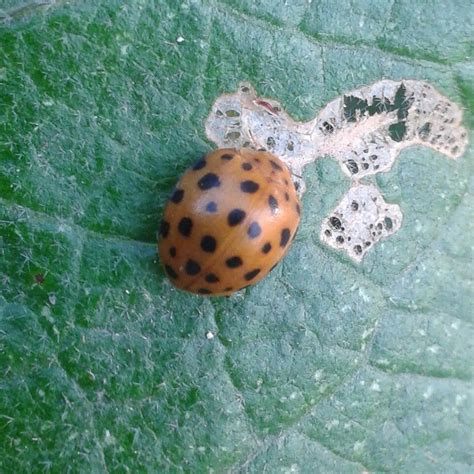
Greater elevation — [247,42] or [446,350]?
[247,42]

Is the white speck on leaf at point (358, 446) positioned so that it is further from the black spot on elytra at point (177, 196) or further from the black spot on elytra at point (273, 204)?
the black spot on elytra at point (177, 196)

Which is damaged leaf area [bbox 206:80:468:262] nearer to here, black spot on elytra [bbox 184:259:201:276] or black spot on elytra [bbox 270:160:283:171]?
black spot on elytra [bbox 270:160:283:171]

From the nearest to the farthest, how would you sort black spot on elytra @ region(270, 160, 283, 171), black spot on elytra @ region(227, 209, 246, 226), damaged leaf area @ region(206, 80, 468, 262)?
black spot on elytra @ region(227, 209, 246, 226) < black spot on elytra @ region(270, 160, 283, 171) < damaged leaf area @ region(206, 80, 468, 262)

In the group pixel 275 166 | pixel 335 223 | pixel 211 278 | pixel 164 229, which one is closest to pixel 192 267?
pixel 211 278

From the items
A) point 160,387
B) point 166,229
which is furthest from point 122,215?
point 160,387

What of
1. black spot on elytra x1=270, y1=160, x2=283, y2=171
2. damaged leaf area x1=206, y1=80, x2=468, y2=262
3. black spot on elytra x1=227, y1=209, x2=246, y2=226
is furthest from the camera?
damaged leaf area x1=206, y1=80, x2=468, y2=262

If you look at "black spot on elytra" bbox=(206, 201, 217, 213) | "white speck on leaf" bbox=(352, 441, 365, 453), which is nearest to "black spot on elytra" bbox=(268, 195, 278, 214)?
"black spot on elytra" bbox=(206, 201, 217, 213)

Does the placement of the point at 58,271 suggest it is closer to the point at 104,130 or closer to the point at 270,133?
the point at 104,130
